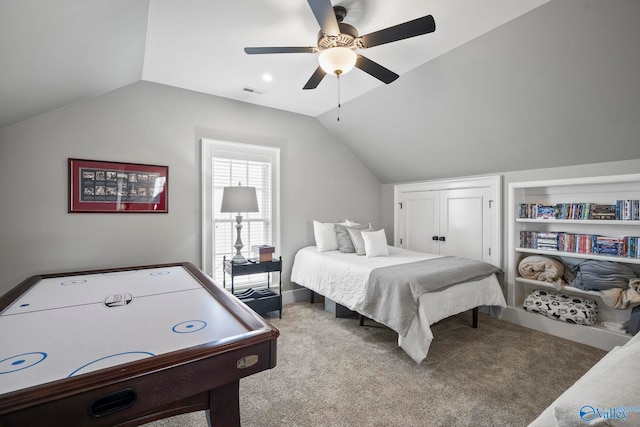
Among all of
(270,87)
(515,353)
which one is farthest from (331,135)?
(515,353)

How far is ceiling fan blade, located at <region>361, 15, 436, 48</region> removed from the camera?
1.75 meters

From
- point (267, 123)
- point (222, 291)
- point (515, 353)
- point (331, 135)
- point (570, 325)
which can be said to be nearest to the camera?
point (222, 291)

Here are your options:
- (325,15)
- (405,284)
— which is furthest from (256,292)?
(325,15)

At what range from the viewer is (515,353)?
2.70 meters

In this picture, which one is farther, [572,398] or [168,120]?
[168,120]

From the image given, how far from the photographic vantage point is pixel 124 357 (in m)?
1.06

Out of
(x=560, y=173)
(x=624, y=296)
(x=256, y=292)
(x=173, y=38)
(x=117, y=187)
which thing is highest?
(x=173, y=38)

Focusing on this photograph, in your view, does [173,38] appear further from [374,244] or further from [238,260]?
[374,244]

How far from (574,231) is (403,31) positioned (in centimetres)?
298

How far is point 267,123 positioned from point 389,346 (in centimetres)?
304

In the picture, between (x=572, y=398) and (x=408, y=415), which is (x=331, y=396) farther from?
(x=572, y=398)

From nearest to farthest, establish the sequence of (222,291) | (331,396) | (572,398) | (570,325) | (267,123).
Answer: (572,398) → (222,291) → (331,396) → (570,325) → (267,123)

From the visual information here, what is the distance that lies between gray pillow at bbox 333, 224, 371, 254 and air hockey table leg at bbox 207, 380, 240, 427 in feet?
9.26

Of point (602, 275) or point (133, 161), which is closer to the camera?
point (602, 275)
